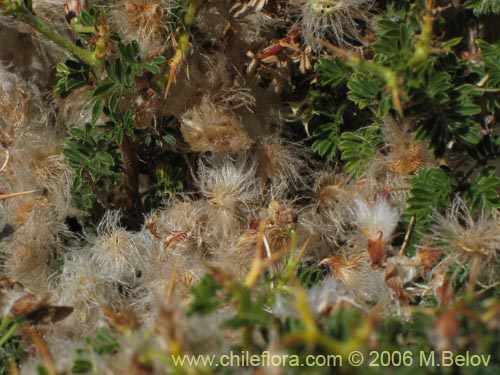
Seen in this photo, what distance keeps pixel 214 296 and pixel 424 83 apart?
76 centimetres

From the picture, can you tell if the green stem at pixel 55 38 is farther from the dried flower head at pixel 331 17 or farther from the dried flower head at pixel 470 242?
the dried flower head at pixel 470 242

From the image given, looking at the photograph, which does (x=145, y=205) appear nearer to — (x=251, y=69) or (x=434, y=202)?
(x=251, y=69)

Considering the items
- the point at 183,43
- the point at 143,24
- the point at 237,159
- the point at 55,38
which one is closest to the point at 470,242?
the point at 237,159

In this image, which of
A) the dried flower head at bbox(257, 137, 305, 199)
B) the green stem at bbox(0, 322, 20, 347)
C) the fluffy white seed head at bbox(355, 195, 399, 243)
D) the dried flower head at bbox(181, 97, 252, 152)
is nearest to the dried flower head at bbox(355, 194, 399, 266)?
the fluffy white seed head at bbox(355, 195, 399, 243)

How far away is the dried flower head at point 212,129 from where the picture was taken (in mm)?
1864

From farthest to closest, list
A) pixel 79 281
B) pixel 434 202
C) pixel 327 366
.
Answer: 1. pixel 79 281
2. pixel 434 202
3. pixel 327 366

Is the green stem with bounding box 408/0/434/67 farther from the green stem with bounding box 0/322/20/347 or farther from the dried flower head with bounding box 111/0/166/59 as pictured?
the green stem with bounding box 0/322/20/347

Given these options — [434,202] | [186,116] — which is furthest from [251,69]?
[434,202]

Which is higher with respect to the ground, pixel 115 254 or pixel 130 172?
pixel 130 172

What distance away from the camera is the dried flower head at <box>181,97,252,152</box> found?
6.12ft

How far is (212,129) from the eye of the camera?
1.87 m

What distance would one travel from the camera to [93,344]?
139 centimetres

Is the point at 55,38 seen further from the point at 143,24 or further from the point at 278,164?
the point at 278,164

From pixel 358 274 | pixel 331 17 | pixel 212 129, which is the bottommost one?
pixel 358 274
